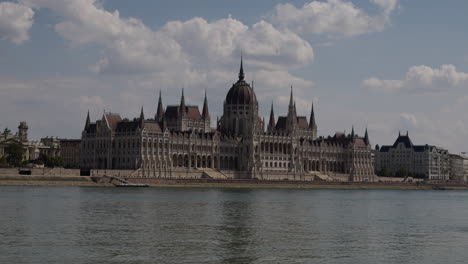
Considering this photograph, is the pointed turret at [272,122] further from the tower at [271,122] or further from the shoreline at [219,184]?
the shoreline at [219,184]

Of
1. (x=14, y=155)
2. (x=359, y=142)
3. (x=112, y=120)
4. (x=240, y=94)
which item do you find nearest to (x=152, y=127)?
(x=112, y=120)

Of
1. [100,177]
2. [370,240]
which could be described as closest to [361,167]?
[100,177]

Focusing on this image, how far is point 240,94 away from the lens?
175 m

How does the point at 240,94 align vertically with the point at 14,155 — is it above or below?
above

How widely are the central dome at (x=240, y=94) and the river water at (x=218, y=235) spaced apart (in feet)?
344

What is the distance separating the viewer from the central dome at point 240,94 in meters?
174

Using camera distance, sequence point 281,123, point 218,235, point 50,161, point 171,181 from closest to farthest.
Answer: point 218,235 < point 171,181 < point 50,161 < point 281,123

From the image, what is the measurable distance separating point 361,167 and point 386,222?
431 ft

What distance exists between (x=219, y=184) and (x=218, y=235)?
9003 centimetres

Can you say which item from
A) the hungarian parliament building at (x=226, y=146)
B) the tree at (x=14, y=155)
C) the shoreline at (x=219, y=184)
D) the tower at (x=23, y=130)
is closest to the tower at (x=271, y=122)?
the hungarian parliament building at (x=226, y=146)

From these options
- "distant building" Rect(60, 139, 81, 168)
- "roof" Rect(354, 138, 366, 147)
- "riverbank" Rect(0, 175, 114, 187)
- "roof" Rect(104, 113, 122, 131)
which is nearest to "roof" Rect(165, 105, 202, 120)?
"roof" Rect(104, 113, 122, 131)

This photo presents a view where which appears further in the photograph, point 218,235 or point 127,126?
point 127,126

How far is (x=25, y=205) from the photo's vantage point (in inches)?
2601

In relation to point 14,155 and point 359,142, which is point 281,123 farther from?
point 14,155
